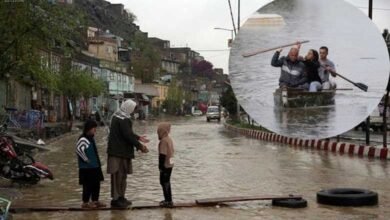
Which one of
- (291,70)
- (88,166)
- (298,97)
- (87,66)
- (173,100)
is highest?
(87,66)

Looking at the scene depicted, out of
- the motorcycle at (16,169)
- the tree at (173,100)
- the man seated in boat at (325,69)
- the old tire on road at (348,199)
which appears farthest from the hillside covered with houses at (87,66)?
the old tire on road at (348,199)

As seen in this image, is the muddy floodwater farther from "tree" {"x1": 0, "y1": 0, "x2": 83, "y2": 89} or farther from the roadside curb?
"tree" {"x1": 0, "y1": 0, "x2": 83, "y2": 89}

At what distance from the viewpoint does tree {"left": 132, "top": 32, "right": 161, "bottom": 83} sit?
112 meters

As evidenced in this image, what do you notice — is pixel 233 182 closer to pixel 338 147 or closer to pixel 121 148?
pixel 121 148

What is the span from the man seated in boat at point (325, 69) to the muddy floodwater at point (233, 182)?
2.25 m

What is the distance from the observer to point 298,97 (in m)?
16.0

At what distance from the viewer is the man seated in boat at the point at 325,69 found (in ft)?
52.9

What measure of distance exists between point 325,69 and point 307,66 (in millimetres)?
550

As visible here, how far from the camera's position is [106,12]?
4990 inches

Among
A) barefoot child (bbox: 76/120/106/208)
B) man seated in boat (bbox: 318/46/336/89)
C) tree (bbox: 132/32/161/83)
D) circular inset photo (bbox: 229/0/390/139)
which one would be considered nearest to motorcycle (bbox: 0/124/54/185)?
barefoot child (bbox: 76/120/106/208)

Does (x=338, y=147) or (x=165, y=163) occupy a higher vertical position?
(x=165, y=163)

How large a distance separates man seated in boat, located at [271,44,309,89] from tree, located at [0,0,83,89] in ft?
18.7

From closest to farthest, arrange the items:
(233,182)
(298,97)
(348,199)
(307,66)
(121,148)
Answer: (121,148), (348,199), (233,182), (307,66), (298,97)

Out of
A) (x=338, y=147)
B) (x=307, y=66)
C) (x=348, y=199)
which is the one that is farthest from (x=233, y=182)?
(x=338, y=147)
